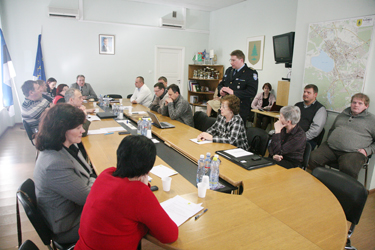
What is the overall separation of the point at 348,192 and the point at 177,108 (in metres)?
2.82

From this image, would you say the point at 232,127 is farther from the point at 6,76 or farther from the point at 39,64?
the point at 39,64

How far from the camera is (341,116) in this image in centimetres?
353

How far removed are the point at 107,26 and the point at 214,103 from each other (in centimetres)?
388

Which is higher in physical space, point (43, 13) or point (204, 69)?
point (43, 13)

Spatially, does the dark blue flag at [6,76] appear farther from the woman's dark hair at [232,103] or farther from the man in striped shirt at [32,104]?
the woman's dark hair at [232,103]

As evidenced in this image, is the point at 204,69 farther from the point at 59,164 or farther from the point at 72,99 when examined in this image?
the point at 59,164

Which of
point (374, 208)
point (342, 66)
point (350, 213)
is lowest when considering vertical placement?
point (374, 208)

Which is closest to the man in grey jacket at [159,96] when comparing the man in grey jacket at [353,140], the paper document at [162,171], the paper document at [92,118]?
the paper document at [92,118]

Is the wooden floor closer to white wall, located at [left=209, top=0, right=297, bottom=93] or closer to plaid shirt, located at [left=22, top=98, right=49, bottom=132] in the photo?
plaid shirt, located at [left=22, top=98, right=49, bottom=132]

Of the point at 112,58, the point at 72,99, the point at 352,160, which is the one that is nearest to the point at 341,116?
the point at 352,160

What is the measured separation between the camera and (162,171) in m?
2.13

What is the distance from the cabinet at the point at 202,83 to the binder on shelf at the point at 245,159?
17.4 ft

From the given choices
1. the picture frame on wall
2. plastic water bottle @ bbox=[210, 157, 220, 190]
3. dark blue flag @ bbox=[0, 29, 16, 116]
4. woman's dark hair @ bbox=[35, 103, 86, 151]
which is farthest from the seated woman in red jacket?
dark blue flag @ bbox=[0, 29, 16, 116]

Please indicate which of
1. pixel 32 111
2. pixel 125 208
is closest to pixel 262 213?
pixel 125 208
